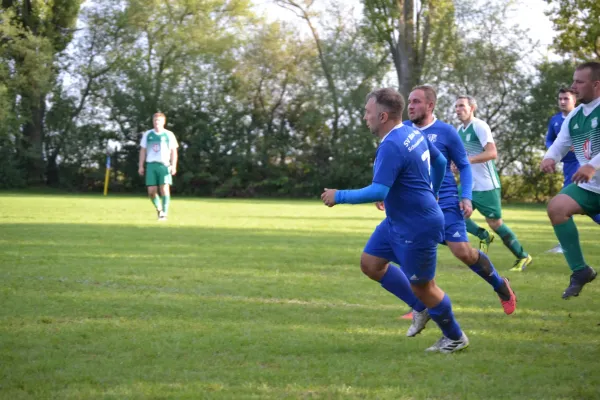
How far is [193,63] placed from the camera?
129ft

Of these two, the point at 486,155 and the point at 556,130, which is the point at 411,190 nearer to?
the point at 486,155

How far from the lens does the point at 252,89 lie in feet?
126

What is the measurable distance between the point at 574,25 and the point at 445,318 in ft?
103

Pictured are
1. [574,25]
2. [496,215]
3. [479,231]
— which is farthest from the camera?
[574,25]

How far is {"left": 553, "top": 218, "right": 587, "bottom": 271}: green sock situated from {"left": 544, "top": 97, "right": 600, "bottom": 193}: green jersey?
1.43ft

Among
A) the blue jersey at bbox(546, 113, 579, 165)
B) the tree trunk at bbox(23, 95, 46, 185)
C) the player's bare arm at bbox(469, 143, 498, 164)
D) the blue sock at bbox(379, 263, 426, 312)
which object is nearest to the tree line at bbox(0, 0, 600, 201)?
the tree trunk at bbox(23, 95, 46, 185)

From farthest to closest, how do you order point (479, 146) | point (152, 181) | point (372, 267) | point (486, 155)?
1. point (152, 181)
2. point (479, 146)
3. point (486, 155)
4. point (372, 267)

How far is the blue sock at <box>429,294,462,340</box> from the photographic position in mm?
5324

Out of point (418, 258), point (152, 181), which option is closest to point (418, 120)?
point (418, 258)

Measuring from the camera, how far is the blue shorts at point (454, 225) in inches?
270

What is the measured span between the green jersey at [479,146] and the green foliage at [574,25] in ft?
82.8

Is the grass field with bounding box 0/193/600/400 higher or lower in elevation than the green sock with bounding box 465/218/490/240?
lower

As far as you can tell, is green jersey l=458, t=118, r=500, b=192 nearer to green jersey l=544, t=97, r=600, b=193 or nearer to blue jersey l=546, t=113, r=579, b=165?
green jersey l=544, t=97, r=600, b=193

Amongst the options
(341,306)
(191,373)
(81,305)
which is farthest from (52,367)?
(341,306)
